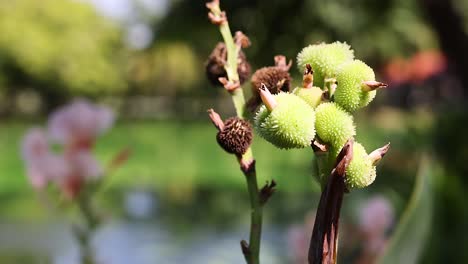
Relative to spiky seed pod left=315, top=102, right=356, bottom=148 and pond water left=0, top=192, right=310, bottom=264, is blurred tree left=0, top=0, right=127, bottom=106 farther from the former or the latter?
spiky seed pod left=315, top=102, right=356, bottom=148

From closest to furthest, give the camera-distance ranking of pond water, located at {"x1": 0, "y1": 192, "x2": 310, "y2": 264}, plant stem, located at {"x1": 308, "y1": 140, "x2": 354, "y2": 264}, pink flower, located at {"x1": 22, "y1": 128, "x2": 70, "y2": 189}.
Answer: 1. plant stem, located at {"x1": 308, "y1": 140, "x2": 354, "y2": 264}
2. pink flower, located at {"x1": 22, "y1": 128, "x2": 70, "y2": 189}
3. pond water, located at {"x1": 0, "y1": 192, "x2": 310, "y2": 264}

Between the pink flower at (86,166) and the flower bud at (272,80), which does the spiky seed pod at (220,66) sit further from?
the pink flower at (86,166)

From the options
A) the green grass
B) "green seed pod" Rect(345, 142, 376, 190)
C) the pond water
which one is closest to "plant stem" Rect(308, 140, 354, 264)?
"green seed pod" Rect(345, 142, 376, 190)

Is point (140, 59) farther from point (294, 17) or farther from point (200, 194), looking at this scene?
point (200, 194)

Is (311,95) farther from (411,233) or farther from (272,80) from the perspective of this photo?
(411,233)

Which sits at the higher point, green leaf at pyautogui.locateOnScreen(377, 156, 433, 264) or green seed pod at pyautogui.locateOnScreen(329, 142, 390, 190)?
green leaf at pyautogui.locateOnScreen(377, 156, 433, 264)

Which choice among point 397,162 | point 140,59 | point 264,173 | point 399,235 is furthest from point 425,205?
point 140,59

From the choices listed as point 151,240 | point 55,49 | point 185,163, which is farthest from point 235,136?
point 55,49
